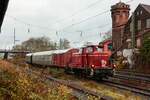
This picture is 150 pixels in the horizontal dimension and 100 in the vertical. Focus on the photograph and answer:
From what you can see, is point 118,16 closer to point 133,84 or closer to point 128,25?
point 128,25

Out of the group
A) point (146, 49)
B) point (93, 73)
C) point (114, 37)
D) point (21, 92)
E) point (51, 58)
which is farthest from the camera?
point (114, 37)

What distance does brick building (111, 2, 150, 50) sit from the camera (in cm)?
6679

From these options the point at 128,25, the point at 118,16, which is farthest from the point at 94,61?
the point at 118,16

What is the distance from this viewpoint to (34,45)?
14625 centimetres

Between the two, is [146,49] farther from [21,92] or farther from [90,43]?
[21,92]

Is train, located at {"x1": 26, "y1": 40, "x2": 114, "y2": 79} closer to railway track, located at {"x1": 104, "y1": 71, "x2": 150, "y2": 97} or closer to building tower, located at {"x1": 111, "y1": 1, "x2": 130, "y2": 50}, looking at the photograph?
railway track, located at {"x1": 104, "y1": 71, "x2": 150, "y2": 97}

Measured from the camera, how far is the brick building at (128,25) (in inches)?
2630

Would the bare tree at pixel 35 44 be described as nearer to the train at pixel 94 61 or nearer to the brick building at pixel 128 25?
the brick building at pixel 128 25

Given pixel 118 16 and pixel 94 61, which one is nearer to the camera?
pixel 94 61

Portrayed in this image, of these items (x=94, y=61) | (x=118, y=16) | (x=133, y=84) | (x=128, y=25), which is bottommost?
(x=133, y=84)

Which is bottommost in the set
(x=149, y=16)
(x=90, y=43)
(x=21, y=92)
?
(x=21, y=92)

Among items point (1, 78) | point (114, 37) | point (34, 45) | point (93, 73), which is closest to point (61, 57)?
point (93, 73)

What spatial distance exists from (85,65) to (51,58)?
614 inches

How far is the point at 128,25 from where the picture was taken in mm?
73250
